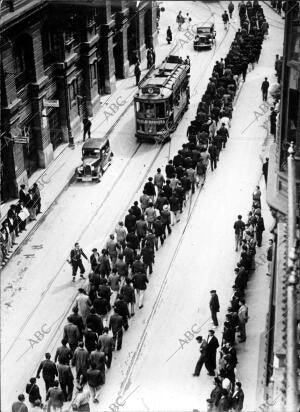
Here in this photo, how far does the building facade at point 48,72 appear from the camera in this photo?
1318 inches

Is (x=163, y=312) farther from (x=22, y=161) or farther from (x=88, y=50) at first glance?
(x=88, y=50)

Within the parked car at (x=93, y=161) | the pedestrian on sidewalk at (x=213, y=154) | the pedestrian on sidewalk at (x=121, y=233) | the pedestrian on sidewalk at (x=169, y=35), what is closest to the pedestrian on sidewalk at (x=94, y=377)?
the pedestrian on sidewalk at (x=121, y=233)

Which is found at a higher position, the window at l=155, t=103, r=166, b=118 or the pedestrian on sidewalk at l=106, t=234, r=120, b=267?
the window at l=155, t=103, r=166, b=118

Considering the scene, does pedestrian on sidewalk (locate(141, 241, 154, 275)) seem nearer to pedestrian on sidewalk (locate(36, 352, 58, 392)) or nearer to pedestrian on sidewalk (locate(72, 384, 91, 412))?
pedestrian on sidewalk (locate(36, 352, 58, 392))

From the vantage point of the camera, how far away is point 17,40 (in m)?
34.8

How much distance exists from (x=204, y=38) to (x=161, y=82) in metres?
21.4

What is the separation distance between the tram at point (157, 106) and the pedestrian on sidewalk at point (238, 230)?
512 inches

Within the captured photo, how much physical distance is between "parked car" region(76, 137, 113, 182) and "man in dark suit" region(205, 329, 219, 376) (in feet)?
51.8

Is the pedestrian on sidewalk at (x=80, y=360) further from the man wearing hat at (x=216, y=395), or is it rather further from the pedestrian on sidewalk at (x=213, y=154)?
the pedestrian on sidewalk at (x=213, y=154)

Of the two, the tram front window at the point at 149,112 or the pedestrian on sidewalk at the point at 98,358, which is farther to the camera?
the tram front window at the point at 149,112

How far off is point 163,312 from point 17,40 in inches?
612

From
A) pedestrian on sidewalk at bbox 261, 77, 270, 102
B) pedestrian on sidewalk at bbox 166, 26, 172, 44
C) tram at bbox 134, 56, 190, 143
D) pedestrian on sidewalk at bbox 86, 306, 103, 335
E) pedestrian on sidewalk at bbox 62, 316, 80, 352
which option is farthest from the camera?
pedestrian on sidewalk at bbox 166, 26, 172, 44

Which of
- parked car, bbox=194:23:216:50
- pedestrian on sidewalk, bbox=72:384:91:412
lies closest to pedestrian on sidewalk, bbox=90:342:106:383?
pedestrian on sidewalk, bbox=72:384:91:412

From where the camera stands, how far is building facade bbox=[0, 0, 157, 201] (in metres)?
33.5
